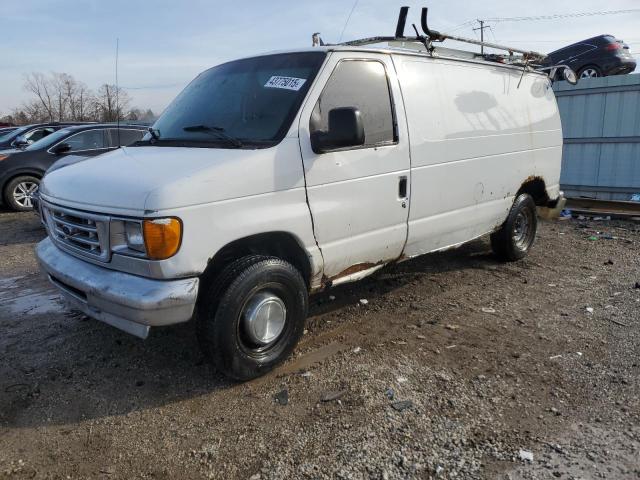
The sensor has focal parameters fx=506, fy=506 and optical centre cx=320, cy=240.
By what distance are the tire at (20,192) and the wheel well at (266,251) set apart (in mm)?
A: 8155

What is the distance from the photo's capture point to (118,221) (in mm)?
2957

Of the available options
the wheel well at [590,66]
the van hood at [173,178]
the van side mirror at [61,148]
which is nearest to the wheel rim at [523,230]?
the van hood at [173,178]

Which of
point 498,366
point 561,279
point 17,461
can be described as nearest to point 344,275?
point 498,366

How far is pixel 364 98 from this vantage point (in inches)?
152

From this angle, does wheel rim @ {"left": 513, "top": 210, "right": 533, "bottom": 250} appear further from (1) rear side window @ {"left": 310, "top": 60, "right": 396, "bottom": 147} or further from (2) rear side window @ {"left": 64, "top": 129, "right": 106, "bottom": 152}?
(2) rear side window @ {"left": 64, "top": 129, "right": 106, "bottom": 152}

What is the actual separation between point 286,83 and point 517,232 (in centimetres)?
377

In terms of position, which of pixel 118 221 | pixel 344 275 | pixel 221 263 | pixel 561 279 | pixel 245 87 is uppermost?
pixel 245 87

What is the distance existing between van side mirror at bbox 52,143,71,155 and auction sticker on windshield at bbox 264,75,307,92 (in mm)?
7614

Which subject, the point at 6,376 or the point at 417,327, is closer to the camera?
the point at 6,376

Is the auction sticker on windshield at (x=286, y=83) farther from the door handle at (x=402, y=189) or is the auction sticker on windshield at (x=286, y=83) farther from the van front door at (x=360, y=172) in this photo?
the door handle at (x=402, y=189)

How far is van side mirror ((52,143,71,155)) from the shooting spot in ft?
32.3

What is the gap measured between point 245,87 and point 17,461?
2.81 meters

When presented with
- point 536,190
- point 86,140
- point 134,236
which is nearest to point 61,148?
point 86,140

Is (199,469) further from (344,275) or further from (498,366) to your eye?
(498,366)
